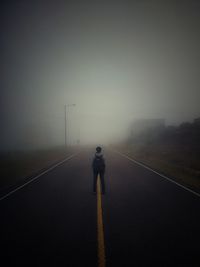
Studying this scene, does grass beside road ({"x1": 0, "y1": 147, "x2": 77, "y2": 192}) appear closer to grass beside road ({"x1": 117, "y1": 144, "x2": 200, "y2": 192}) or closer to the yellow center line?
the yellow center line

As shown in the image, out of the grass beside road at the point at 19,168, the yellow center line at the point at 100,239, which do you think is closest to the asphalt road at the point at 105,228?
the yellow center line at the point at 100,239

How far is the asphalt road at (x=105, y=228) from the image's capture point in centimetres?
416

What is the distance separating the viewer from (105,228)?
565 cm

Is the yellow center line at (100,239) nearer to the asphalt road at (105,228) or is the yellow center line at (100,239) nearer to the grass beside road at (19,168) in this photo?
the asphalt road at (105,228)

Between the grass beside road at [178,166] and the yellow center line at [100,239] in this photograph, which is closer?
the yellow center line at [100,239]

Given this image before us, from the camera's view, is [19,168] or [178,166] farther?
[178,166]

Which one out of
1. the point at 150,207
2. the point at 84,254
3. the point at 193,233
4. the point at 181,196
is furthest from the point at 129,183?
the point at 84,254

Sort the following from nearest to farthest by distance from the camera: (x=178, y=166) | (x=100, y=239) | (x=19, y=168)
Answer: (x=100, y=239)
(x=19, y=168)
(x=178, y=166)

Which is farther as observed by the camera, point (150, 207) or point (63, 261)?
point (150, 207)

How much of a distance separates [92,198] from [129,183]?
3.69 m

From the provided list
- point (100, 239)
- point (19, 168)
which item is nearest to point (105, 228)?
point (100, 239)

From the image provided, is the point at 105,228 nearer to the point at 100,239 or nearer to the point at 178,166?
the point at 100,239

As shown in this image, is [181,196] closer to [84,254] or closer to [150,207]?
[150,207]

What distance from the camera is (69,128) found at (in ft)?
630
